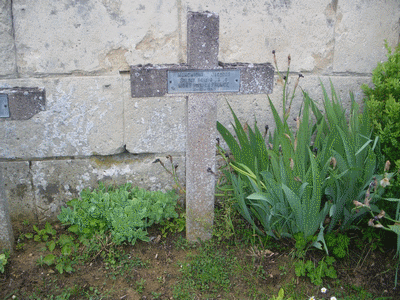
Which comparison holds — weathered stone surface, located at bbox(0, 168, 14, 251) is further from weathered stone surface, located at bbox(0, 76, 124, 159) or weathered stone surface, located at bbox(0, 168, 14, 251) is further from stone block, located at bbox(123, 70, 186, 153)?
stone block, located at bbox(123, 70, 186, 153)

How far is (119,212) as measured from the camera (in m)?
2.68

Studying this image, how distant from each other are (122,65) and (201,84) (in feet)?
2.66

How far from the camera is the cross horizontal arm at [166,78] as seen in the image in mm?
2289

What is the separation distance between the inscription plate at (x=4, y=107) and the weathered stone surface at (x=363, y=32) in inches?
91.6

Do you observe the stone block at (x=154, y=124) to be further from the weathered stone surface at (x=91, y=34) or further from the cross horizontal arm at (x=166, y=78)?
the cross horizontal arm at (x=166, y=78)

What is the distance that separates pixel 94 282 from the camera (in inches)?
96.4

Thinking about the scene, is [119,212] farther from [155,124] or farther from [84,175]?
[155,124]

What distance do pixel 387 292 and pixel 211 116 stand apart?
1478 millimetres

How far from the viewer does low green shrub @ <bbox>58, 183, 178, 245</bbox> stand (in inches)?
104

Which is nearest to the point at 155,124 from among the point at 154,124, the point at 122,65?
the point at 154,124

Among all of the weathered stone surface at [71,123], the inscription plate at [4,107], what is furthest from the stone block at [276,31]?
the inscription plate at [4,107]

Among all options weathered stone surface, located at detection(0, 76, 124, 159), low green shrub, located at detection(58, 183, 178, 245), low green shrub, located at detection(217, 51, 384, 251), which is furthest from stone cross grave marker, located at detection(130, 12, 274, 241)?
weathered stone surface, located at detection(0, 76, 124, 159)

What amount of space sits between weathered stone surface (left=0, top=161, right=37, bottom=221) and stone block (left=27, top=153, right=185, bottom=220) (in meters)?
0.04

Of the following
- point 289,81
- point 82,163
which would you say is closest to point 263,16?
point 289,81
